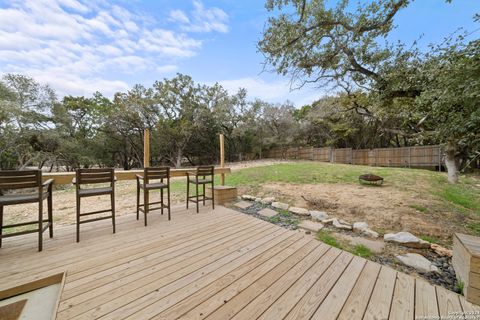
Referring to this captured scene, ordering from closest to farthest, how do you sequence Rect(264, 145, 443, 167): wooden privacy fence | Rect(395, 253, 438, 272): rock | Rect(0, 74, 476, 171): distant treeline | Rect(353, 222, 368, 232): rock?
Rect(395, 253, 438, 272): rock < Rect(353, 222, 368, 232): rock < Rect(0, 74, 476, 171): distant treeline < Rect(264, 145, 443, 167): wooden privacy fence

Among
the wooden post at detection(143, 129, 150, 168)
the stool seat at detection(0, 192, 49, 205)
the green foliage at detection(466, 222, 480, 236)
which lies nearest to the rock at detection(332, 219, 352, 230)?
the green foliage at detection(466, 222, 480, 236)

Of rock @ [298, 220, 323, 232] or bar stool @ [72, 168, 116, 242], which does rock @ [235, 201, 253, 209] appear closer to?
rock @ [298, 220, 323, 232]

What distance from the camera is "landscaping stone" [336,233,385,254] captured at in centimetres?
241

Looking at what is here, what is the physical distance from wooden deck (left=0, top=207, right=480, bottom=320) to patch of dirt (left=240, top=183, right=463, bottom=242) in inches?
67.9

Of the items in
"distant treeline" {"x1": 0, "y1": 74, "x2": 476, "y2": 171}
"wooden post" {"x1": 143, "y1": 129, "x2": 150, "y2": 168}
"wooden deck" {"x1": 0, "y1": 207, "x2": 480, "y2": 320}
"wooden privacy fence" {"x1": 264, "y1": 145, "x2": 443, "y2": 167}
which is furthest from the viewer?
"wooden privacy fence" {"x1": 264, "y1": 145, "x2": 443, "y2": 167}

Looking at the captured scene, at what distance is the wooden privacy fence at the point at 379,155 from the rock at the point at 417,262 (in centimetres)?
1171

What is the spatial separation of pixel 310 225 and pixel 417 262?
1.32 metres

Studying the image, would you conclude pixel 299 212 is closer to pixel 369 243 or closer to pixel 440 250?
pixel 369 243

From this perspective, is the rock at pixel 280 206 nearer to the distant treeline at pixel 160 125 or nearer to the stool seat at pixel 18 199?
the stool seat at pixel 18 199

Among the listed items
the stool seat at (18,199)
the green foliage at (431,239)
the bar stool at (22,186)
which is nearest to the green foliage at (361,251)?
the green foliage at (431,239)

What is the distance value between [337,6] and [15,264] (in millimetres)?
7255

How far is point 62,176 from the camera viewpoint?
8.89 ft

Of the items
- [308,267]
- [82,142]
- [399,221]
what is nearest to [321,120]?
[399,221]

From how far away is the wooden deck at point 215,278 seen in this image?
1.36 meters
